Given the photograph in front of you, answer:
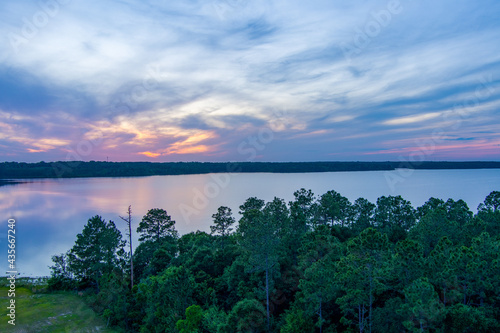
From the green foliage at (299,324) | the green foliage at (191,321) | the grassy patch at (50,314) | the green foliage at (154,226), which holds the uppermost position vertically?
the green foliage at (154,226)

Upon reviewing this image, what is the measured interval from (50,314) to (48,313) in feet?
0.95

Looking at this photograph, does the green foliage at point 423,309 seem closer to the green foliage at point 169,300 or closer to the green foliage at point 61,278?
the green foliage at point 169,300

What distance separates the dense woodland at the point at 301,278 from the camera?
611 inches

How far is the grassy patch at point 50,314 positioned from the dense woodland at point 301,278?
4.35ft

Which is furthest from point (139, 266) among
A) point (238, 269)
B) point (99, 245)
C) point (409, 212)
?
point (409, 212)

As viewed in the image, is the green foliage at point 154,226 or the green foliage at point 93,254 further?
the green foliage at point 154,226

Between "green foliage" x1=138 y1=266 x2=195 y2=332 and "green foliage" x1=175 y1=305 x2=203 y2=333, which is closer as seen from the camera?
"green foliage" x1=175 y1=305 x2=203 y2=333

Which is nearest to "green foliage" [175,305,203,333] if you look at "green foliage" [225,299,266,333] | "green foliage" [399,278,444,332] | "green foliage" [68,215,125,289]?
"green foliage" [225,299,266,333]

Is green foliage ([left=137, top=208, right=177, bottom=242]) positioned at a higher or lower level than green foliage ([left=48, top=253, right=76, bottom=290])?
higher

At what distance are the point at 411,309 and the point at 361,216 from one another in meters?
25.1

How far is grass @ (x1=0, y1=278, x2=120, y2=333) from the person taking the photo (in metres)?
22.8

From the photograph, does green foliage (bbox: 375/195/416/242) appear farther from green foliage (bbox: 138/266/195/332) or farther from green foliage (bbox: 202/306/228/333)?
green foliage (bbox: 138/266/195/332)

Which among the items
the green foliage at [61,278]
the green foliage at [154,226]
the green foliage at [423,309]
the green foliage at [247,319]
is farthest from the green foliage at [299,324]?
the green foliage at [61,278]

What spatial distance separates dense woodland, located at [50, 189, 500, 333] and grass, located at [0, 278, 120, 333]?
1.30 metres
